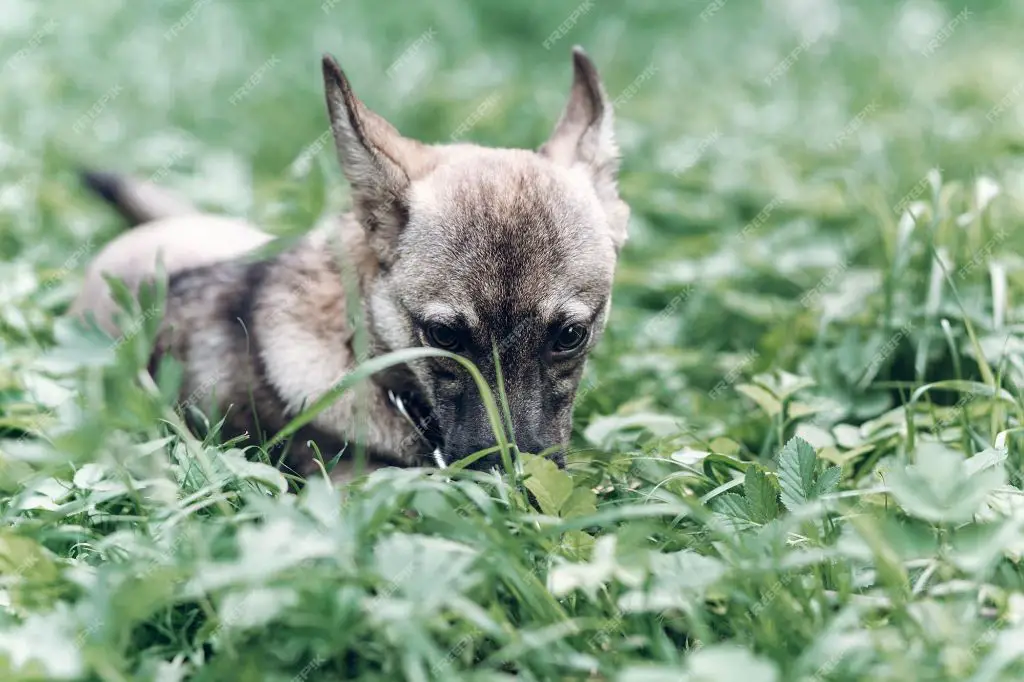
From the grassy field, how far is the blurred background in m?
0.03

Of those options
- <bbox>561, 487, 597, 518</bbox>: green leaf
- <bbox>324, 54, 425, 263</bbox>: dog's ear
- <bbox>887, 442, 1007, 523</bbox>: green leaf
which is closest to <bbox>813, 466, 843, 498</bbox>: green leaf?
<bbox>887, 442, 1007, 523</bbox>: green leaf

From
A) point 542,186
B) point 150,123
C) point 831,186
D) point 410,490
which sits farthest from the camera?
point 150,123

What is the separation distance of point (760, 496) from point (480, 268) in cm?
100

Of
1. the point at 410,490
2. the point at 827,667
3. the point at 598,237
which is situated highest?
the point at 598,237

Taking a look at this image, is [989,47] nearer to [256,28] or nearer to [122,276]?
[256,28]

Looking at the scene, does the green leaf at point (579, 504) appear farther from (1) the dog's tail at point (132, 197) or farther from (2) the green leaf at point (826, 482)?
(1) the dog's tail at point (132, 197)

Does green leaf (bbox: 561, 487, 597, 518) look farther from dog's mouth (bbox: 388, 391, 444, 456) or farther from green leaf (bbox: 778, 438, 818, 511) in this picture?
dog's mouth (bbox: 388, 391, 444, 456)

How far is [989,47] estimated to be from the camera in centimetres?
834

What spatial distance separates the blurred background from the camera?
3.97 metres

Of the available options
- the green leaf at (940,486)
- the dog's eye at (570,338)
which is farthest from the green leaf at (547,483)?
the green leaf at (940,486)

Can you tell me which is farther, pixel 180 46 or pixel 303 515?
pixel 180 46

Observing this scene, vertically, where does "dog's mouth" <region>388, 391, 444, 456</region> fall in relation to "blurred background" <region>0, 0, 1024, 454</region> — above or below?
below

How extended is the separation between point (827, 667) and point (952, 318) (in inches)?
80.6

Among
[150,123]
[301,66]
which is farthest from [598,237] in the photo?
[301,66]
